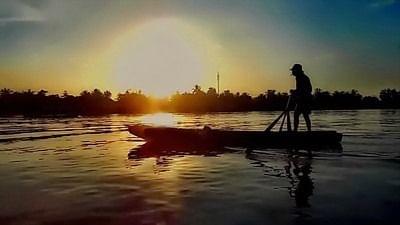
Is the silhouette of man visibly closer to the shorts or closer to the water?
the shorts

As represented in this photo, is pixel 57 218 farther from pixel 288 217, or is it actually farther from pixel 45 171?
pixel 45 171

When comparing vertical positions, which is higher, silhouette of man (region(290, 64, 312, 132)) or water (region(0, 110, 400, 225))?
silhouette of man (region(290, 64, 312, 132))

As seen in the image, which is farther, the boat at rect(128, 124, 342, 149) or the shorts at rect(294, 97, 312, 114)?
the shorts at rect(294, 97, 312, 114)

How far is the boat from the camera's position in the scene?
60.8 feet

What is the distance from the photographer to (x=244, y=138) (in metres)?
19.5

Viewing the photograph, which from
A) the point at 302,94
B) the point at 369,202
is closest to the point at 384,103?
the point at 302,94

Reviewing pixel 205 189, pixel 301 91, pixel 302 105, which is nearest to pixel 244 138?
pixel 302 105

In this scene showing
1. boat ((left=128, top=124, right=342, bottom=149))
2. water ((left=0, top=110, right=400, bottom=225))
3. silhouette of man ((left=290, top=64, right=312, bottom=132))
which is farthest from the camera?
silhouette of man ((left=290, top=64, right=312, bottom=132))

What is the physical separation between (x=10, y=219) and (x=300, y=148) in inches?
520

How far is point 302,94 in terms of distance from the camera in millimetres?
19781

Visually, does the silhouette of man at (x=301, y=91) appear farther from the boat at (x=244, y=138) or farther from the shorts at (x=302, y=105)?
the boat at (x=244, y=138)

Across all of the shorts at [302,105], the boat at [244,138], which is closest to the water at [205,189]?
the boat at [244,138]

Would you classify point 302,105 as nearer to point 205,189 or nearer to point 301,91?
point 301,91

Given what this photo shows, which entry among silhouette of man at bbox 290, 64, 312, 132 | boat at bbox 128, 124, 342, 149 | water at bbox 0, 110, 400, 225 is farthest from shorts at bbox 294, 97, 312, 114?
water at bbox 0, 110, 400, 225
